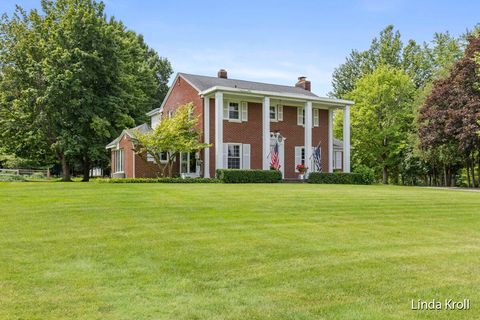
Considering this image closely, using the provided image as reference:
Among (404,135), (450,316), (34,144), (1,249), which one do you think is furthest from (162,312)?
(404,135)

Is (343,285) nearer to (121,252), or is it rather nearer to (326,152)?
(121,252)

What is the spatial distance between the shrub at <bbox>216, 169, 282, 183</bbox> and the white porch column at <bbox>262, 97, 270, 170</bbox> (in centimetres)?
225

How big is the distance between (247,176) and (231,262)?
1724cm

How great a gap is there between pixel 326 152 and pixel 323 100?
12.8 ft

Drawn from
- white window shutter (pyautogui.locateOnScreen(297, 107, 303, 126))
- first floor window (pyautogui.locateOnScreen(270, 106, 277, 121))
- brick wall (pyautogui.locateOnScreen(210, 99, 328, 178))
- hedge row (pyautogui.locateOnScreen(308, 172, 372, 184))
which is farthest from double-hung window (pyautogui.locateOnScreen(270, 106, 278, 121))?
hedge row (pyautogui.locateOnScreen(308, 172, 372, 184))

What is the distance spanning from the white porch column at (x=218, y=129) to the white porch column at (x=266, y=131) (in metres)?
2.98

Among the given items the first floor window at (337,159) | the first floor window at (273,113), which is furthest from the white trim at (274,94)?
the first floor window at (337,159)

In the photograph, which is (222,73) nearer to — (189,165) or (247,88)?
(247,88)

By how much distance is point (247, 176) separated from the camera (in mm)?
22609

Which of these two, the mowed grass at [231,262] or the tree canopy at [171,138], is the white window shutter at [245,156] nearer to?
the tree canopy at [171,138]

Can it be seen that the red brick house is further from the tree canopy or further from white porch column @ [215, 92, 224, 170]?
the tree canopy

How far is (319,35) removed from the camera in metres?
16.0

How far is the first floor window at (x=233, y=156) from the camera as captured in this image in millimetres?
25891

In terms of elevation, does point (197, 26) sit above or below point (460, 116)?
above
